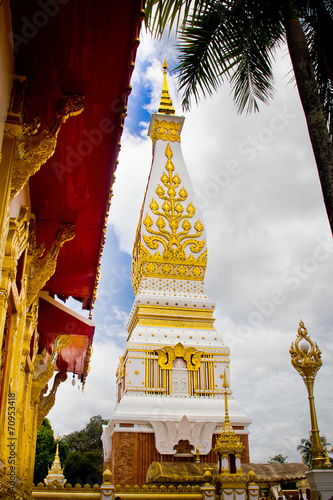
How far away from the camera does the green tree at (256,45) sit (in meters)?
6.03

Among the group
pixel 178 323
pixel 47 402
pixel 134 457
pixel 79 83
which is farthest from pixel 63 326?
pixel 178 323

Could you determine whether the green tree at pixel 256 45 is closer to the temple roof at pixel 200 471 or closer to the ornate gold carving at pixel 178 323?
the temple roof at pixel 200 471

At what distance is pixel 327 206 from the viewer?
5141mm

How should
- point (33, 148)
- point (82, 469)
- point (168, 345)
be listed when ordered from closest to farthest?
point (33, 148) → point (168, 345) → point (82, 469)

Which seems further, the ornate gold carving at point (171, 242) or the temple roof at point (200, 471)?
the ornate gold carving at point (171, 242)

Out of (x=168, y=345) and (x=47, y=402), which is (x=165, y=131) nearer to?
(x=168, y=345)

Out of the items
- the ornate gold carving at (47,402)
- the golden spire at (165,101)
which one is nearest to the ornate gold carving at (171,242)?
the golden spire at (165,101)

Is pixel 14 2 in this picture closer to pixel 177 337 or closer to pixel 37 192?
pixel 37 192

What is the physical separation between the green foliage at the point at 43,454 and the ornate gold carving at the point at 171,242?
20.7 metres

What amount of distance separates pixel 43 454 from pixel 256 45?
32326 mm

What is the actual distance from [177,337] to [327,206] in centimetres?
1065

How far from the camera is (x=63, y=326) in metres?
8.81

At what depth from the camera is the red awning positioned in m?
8.27

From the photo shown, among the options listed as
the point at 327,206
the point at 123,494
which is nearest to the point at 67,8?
the point at 327,206
